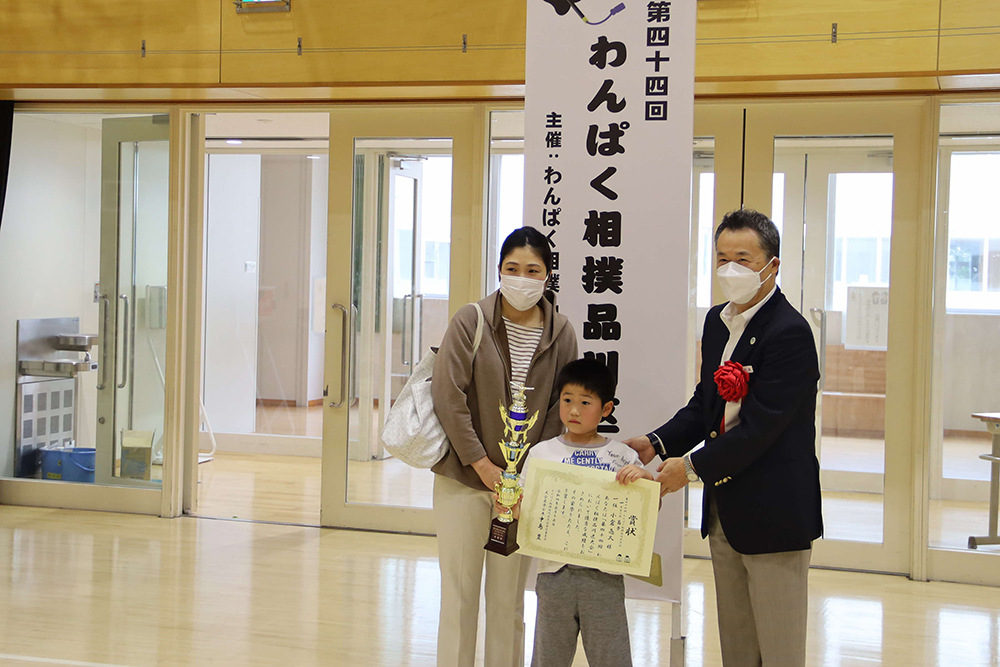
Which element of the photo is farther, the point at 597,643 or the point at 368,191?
the point at 368,191

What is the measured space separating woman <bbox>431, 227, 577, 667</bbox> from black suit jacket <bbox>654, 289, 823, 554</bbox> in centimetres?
53

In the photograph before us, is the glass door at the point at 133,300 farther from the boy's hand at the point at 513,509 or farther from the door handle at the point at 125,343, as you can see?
the boy's hand at the point at 513,509

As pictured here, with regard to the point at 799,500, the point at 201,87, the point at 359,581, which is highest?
the point at 201,87

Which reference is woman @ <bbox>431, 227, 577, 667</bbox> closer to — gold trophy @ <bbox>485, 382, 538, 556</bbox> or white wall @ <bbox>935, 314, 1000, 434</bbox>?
gold trophy @ <bbox>485, 382, 538, 556</bbox>

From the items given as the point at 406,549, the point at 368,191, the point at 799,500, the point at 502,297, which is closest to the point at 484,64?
the point at 368,191

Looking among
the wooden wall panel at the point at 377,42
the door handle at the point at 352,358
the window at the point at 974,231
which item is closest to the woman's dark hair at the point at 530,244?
the wooden wall panel at the point at 377,42

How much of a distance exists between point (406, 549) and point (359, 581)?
592 millimetres

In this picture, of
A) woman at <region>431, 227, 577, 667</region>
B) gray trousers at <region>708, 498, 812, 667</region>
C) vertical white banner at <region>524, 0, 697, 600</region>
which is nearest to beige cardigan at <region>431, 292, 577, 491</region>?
woman at <region>431, 227, 577, 667</region>

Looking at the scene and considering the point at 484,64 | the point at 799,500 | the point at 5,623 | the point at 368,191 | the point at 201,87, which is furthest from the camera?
the point at 368,191

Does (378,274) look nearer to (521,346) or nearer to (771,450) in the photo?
(521,346)

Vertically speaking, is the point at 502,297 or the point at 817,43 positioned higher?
the point at 817,43

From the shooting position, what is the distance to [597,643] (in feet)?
7.56

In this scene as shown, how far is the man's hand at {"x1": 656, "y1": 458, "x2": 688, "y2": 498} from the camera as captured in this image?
7.65ft

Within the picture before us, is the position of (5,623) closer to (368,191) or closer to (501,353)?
(501,353)
